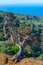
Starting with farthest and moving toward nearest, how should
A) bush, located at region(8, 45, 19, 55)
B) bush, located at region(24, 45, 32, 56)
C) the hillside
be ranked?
bush, located at region(24, 45, 32, 56) < bush, located at region(8, 45, 19, 55) < the hillside

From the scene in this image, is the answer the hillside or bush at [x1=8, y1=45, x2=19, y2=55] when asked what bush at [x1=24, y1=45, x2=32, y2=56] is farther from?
bush at [x1=8, y1=45, x2=19, y2=55]

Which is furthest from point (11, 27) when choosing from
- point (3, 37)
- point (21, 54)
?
point (21, 54)

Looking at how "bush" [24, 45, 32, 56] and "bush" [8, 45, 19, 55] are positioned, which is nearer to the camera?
"bush" [8, 45, 19, 55]

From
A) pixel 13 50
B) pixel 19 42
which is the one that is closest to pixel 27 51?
pixel 19 42

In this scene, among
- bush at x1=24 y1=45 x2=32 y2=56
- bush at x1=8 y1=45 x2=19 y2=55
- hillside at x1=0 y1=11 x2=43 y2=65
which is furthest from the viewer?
bush at x1=24 y1=45 x2=32 y2=56

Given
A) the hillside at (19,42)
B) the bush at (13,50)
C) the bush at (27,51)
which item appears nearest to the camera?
the hillside at (19,42)

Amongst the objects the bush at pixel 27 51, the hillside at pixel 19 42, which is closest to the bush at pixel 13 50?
the hillside at pixel 19 42

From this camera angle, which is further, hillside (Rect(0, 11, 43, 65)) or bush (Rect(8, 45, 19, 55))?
bush (Rect(8, 45, 19, 55))

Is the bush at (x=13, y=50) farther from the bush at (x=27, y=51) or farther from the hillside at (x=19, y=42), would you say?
the bush at (x=27, y=51)

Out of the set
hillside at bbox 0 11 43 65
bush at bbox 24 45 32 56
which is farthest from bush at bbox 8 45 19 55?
bush at bbox 24 45 32 56

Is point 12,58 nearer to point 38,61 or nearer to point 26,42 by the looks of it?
point 38,61

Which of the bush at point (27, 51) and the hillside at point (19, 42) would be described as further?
the bush at point (27, 51)
